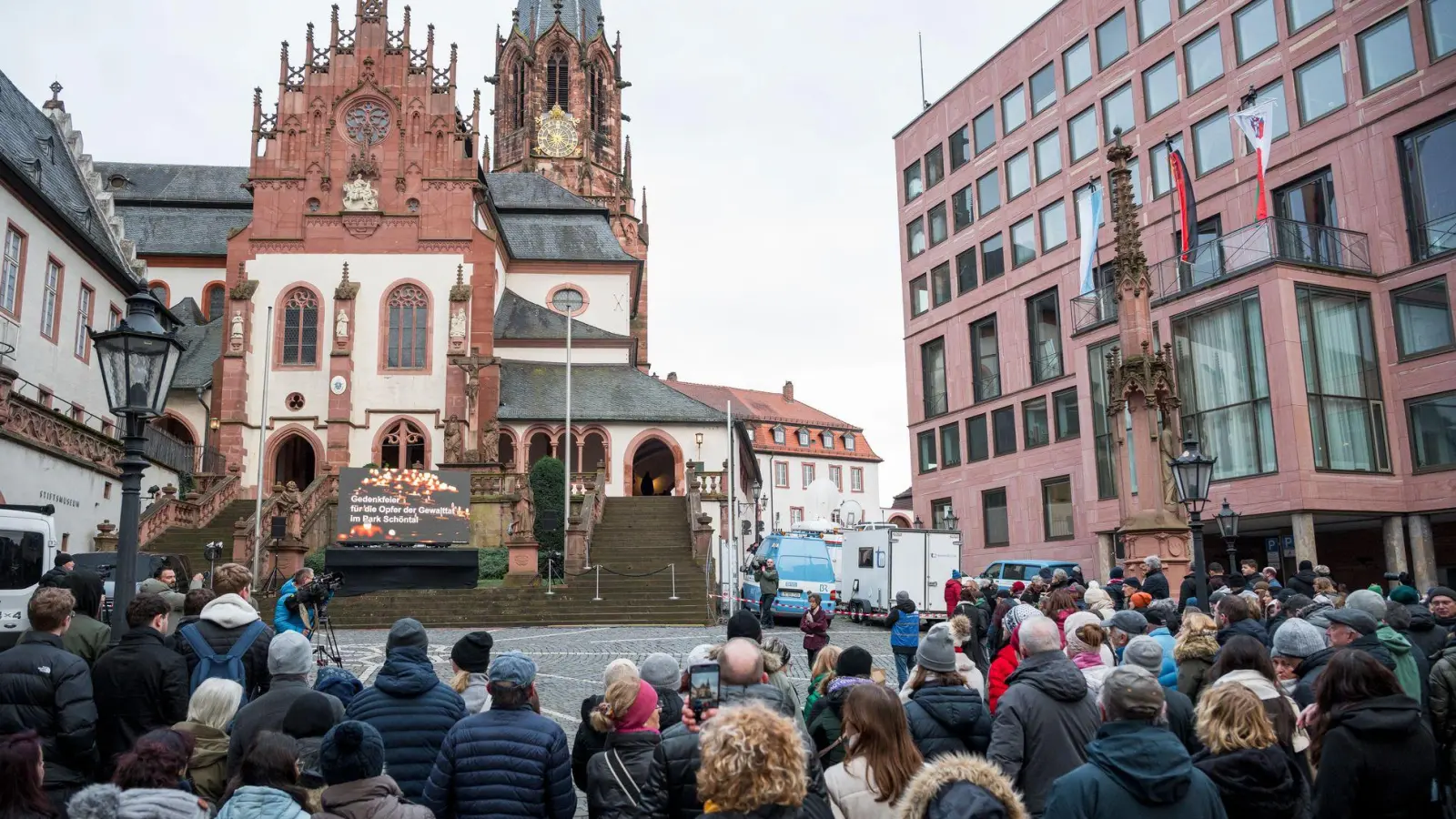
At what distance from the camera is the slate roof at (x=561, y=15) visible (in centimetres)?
7225

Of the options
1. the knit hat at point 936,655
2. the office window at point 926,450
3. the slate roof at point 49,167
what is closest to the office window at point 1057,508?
the office window at point 926,450

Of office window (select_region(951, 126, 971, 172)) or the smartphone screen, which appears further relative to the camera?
office window (select_region(951, 126, 971, 172))

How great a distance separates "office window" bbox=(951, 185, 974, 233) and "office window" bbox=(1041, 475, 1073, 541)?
1115cm

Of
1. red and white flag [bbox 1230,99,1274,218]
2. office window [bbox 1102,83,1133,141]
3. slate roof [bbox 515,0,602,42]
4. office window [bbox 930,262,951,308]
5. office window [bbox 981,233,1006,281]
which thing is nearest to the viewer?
red and white flag [bbox 1230,99,1274,218]

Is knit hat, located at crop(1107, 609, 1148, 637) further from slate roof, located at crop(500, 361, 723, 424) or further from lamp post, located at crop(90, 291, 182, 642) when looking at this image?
slate roof, located at crop(500, 361, 723, 424)

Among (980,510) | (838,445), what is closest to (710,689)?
(980,510)

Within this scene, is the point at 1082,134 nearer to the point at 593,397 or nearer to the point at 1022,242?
the point at 1022,242

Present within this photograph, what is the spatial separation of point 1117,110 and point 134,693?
119ft

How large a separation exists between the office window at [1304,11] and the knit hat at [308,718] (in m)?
32.1

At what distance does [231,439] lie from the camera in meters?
41.6

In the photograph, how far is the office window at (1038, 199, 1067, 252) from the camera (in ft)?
127

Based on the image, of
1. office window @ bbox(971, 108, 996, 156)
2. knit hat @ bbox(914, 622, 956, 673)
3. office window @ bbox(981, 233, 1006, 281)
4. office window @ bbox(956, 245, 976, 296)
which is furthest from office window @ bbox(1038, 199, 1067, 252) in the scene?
knit hat @ bbox(914, 622, 956, 673)

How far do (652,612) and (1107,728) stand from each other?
78.8 ft

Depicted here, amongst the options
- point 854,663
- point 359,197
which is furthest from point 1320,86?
point 359,197
